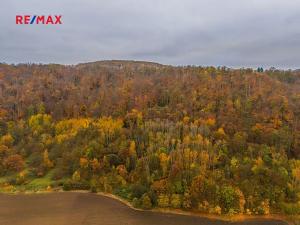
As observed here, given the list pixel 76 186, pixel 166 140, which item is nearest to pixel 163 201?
pixel 166 140

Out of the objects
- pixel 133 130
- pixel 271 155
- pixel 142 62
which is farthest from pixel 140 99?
pixel 142 62

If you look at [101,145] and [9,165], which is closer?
[101,145]

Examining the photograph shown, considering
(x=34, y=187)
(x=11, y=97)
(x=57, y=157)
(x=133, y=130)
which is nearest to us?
(x=34, y=187)

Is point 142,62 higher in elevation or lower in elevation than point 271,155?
higher

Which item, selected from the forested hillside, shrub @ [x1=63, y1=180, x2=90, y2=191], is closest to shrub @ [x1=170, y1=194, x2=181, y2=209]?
the forested hillside

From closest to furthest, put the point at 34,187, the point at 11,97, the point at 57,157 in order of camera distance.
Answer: the point at 34,187 → the point at 57,157 → the point at 11,97

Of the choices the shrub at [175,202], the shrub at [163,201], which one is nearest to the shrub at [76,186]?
the shrub at [163,201]

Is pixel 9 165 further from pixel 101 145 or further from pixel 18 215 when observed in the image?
pixel 18 215

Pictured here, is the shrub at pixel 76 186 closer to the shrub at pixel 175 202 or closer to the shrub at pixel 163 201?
the shrub at pixel 163 201
